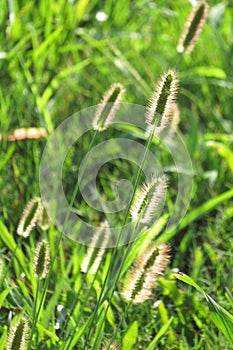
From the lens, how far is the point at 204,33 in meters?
3.02

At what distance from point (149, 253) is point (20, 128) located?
3.78 ft

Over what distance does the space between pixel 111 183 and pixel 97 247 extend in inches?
36.4

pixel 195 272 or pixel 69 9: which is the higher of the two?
pixel 69 9

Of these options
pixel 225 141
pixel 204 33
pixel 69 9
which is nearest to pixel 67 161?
pixel 225 141

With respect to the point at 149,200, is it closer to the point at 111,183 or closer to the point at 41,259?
the point at 41,259

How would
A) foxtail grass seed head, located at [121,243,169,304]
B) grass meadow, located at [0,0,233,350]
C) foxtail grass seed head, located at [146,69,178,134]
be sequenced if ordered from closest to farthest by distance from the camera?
foxtail grass seed head, located at [146,69,178,134] < foxtail grass seed head, located at [121,243,169,304] < grass meadow, located at [0,0,233,350]

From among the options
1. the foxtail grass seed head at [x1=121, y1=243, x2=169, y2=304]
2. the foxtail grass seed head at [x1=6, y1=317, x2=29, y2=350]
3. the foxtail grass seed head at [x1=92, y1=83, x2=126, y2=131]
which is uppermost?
the foxtail grass seed head at [x1=92, y1=83, x2=126, y2=131]

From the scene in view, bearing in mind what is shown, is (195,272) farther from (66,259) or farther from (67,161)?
(67,161)

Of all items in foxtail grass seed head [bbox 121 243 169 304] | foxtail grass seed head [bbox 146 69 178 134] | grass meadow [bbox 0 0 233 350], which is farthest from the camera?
grass meadow [bbox 0 0 233 350]

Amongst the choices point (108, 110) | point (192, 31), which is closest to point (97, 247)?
point (108, 110)

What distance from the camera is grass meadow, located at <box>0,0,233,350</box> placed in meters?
1.47

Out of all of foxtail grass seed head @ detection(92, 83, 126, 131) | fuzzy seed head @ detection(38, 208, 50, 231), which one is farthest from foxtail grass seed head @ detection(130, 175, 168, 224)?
fuzzy seed head @ detection(38, 208, 50, 231)

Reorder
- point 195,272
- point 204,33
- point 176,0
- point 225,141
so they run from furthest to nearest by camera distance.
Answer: point 176,0 < point 204,33 < point 225,141 < point 195,272

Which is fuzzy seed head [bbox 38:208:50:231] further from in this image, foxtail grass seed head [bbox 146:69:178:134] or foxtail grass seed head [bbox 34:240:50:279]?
foxtail grass seed head [bbox 146:69:178:134]
